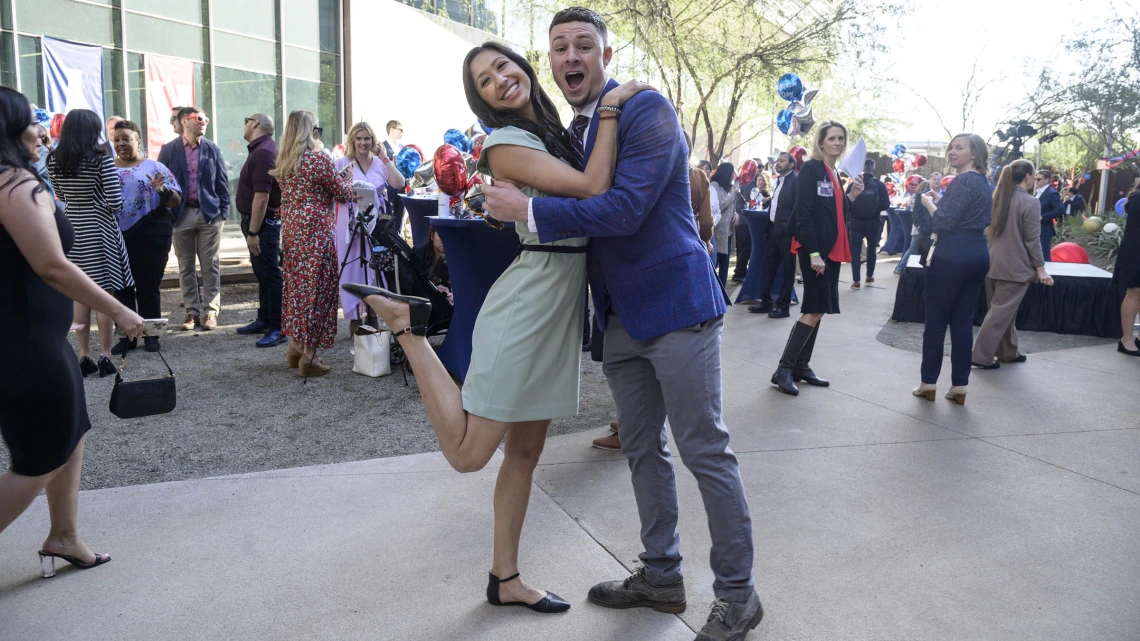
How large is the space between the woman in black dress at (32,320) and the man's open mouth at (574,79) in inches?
62.3

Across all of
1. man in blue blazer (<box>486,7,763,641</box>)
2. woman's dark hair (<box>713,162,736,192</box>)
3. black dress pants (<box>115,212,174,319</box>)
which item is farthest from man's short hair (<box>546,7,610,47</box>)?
woman's dark hair (<box>713,162,736,192</box>)

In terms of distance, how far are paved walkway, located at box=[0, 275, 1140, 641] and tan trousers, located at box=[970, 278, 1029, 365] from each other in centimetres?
198

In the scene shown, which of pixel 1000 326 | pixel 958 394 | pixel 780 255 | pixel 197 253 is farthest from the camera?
pixel 780 255

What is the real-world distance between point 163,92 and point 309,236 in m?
10.5

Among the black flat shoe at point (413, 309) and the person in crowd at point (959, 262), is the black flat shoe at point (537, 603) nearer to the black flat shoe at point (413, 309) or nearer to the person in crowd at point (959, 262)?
the black flat shoe at point (413, 309)

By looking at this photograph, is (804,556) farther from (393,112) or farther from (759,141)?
(759,141)

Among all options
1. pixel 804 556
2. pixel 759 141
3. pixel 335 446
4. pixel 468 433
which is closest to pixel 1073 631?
pixel 804 556

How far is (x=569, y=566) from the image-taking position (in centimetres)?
313

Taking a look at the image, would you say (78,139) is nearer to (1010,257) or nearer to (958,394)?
(958,394)

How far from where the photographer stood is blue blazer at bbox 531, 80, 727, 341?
91.0 inches

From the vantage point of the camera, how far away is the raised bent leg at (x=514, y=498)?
2686 millimetres

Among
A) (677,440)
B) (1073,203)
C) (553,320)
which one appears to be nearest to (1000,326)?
(677,440)

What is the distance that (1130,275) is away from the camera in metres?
8.01

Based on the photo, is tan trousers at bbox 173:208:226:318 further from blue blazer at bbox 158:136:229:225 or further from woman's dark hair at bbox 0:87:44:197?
woman's dark hair at bbox 0:87:44:197
